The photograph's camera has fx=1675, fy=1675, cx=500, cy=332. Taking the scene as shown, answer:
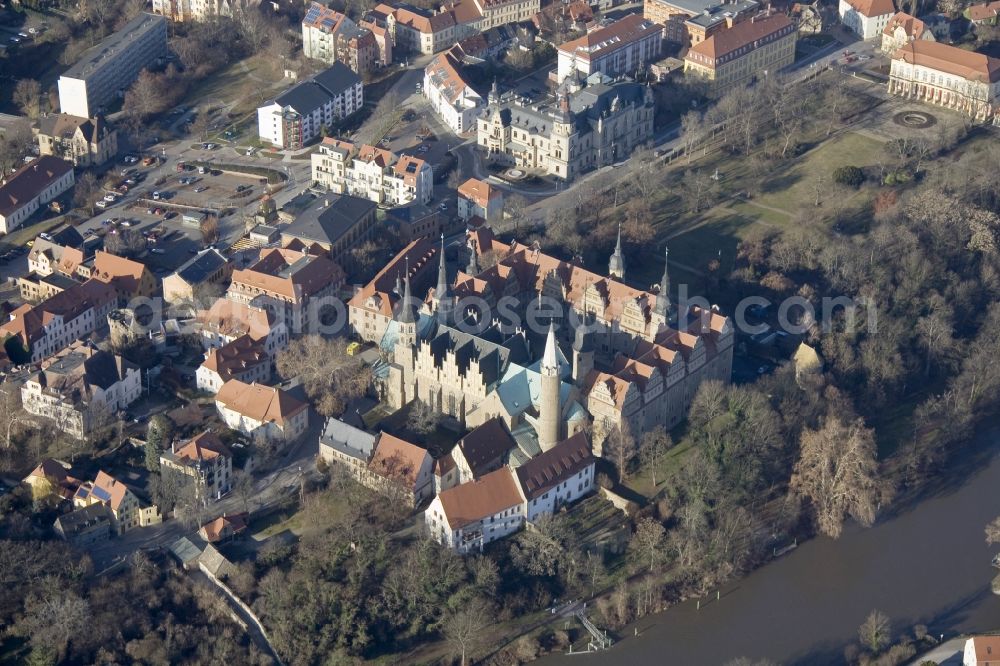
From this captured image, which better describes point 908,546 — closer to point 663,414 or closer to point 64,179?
point 663,414

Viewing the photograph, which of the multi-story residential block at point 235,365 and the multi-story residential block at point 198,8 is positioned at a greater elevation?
the multi-story residential block at point 198,8

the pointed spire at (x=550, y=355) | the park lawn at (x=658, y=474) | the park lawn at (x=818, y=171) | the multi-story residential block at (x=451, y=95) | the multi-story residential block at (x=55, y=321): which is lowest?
the park lawn at (x=658, y=474)

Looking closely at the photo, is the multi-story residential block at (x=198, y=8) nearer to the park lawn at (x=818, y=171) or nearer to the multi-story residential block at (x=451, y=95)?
the multi-story residential block at (x=451, y=95)

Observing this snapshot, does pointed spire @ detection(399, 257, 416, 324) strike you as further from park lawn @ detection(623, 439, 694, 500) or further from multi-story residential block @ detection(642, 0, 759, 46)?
multi-story residential block @ detection(642, 0, 759, 46)

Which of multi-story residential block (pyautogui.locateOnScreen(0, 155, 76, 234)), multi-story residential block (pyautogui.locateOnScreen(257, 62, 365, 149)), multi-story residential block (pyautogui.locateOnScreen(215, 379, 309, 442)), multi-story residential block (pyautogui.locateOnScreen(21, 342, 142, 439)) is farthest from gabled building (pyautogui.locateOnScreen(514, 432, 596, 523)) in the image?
multi-story residential block (pyautogui.locateOnScreen(0, 155, 76, 234))

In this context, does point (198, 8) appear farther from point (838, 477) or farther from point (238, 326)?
point (838, 477)

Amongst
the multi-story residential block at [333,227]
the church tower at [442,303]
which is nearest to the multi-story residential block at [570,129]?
the multi-story residential block at [333,227]

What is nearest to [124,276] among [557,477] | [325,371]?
[325,371]
